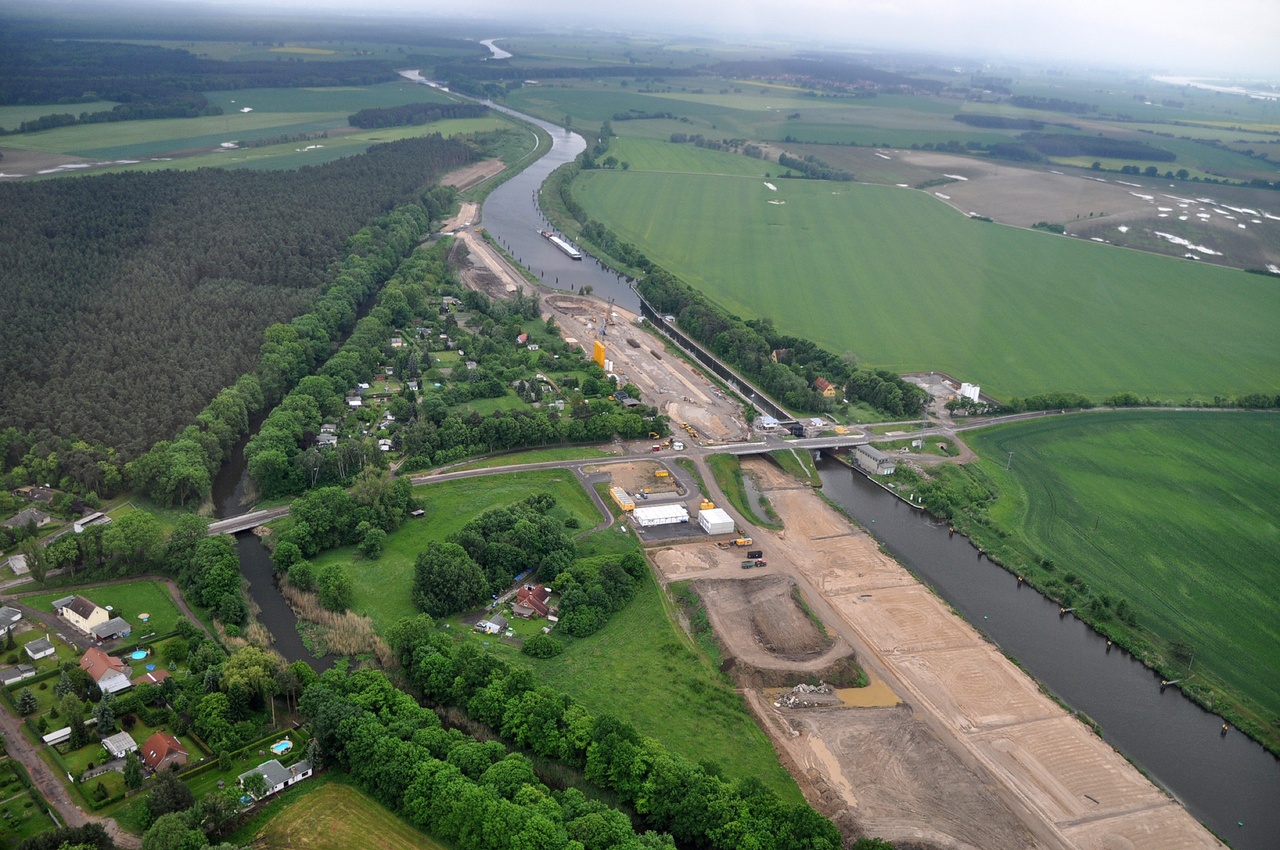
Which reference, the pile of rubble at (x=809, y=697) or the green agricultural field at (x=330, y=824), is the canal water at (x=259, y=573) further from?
the pile of rubble at (x=809, y=697)

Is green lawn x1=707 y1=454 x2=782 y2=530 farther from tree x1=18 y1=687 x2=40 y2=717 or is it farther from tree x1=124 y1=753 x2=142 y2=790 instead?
tree x1=18 y1=687 x2=40 y2=717

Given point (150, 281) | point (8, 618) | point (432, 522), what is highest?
point (150, 281)

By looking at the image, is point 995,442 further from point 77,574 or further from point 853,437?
point 77,574

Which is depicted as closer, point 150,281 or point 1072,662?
point 1072,662

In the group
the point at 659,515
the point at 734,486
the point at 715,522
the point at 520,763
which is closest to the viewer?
the point at 520,763

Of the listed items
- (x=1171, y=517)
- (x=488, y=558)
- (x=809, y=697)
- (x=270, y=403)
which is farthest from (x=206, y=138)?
(x=1171, y=517)

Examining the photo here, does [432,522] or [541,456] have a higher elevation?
[541,456]

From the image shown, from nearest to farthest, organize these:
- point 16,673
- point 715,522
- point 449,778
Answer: point 449,778 → point 16,673 → point 715,522

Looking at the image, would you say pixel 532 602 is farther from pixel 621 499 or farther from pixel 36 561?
pixel 36 561

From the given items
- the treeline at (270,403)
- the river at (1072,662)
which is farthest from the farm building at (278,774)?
the treeline at (270,403)
